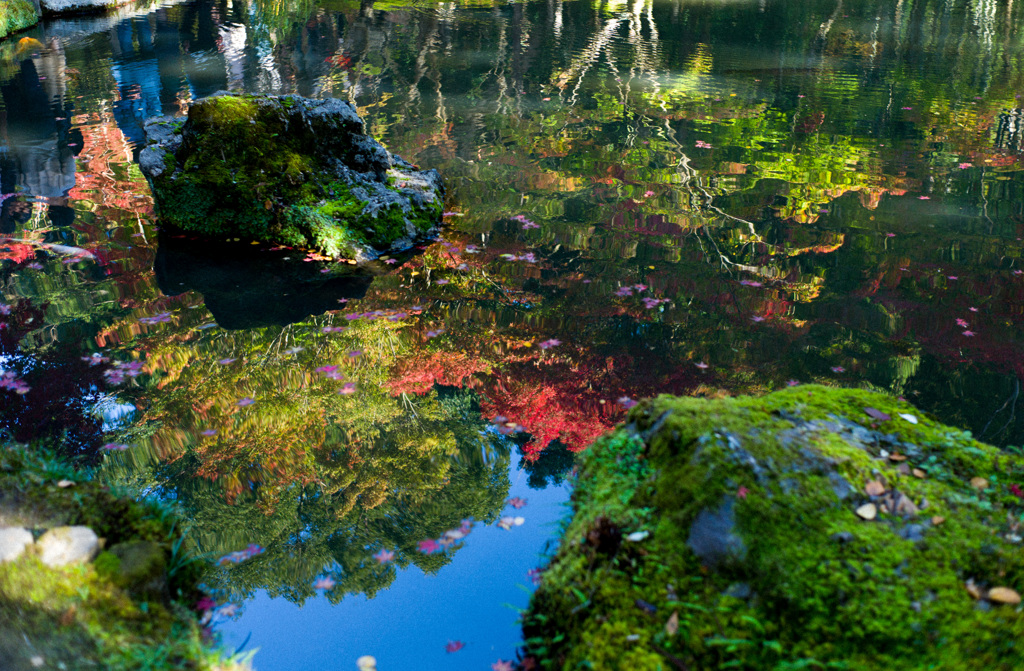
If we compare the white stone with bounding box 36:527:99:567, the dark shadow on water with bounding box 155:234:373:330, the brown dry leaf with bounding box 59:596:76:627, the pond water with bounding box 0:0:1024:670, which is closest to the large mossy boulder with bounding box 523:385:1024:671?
the pond water with bounding box 0:0:1024:670

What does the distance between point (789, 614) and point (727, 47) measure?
66.6ft

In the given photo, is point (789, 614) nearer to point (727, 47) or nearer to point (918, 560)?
point (918, 560)

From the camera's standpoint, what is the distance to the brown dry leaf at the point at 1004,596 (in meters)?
2.87

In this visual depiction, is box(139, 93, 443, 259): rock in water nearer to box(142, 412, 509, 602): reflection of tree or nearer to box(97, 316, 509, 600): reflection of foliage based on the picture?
box(97, 316, 509, 600): reflection of foliage

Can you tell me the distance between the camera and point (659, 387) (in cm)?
601

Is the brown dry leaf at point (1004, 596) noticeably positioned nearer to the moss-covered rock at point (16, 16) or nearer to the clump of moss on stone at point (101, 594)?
the clump of moss on stone at point (101, 594)

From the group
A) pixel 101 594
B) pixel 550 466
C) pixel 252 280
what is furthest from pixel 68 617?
pixel 252 280

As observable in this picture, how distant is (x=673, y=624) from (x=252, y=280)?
643 centimetres

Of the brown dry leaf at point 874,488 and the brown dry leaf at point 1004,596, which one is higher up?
the brown dry leaf at point 874,488

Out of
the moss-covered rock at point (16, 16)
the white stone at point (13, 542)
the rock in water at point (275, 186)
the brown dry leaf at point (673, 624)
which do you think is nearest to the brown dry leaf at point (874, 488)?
the brown dry leaf at point (673, 624)

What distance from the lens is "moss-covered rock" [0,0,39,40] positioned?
69.5 feet

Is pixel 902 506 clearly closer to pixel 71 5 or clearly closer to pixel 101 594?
pixel 101 594

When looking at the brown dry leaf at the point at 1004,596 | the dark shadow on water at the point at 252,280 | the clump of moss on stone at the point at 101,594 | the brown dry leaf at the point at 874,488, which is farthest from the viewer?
the dark shadow on water at the point at 252,280

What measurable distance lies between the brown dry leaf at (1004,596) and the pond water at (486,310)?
226 centimetres
